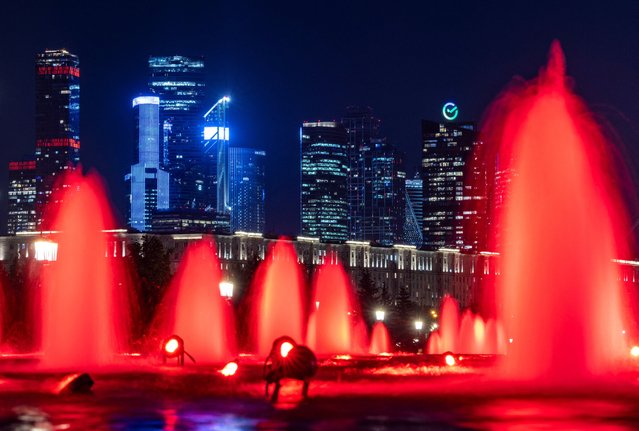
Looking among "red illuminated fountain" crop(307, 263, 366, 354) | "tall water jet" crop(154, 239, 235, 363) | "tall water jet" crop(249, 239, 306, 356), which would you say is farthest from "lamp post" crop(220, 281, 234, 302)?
"tall water jet" crop(154, 239, 235, 363)

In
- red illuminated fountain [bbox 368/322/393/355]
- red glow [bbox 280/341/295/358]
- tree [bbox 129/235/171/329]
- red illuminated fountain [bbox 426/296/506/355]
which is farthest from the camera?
red illuminated fountain [bbox 368/322/393/355]

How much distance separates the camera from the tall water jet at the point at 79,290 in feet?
155

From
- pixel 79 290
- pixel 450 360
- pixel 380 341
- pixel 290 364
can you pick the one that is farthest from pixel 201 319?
pixel 380 341

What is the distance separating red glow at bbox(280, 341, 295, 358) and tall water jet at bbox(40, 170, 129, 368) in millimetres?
14144

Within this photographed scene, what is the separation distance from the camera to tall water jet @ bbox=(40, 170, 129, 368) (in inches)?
1855

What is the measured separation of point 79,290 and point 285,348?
1779 centimetres

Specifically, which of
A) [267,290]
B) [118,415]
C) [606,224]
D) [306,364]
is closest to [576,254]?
[606,224]

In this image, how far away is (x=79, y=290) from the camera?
48.7 meters

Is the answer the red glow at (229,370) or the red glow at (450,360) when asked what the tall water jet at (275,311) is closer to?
the red glow at (450,360)

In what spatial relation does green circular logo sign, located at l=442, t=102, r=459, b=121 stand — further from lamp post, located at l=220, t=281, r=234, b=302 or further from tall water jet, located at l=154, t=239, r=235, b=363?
tall water jet, located at l=154, t=239, r=235, b=363

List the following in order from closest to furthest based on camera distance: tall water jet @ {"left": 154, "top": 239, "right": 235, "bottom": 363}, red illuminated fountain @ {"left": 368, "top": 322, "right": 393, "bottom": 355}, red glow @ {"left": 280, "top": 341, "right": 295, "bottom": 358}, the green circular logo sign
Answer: red glow @ {"left": 280, "top": 341, "right": 295, "bottom": 358} < tall water jet @ {"left": 154, "top": 239, "right": 235, "bottom": 363} < red illuminated fountain @ {"left": 368, "top": 322, "right": 393, "bottom": 355} < the green circular logo sign

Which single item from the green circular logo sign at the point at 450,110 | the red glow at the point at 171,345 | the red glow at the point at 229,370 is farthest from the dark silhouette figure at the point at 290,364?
the green circular logo sign at the point at 450,110

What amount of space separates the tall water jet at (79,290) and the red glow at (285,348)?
14.1m

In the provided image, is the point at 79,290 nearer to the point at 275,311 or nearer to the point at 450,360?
the point at 450,360
